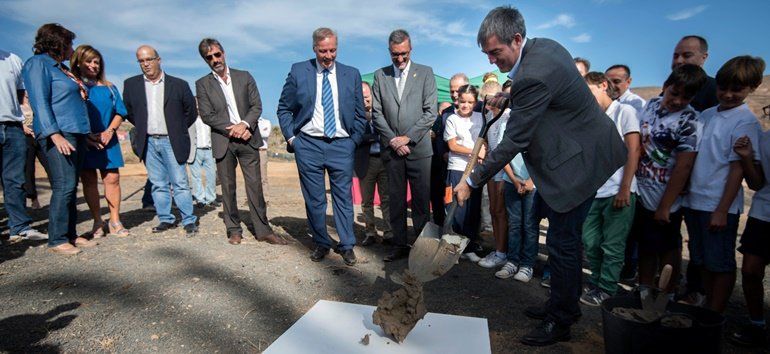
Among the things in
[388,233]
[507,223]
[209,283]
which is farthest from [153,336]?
[507,223]

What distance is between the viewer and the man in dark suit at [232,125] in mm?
4133

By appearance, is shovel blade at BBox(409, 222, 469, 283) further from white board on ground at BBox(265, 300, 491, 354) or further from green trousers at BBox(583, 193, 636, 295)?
green trousers at BBox(583, 193, 636, 295)

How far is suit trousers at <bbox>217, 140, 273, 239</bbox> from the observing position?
425cm

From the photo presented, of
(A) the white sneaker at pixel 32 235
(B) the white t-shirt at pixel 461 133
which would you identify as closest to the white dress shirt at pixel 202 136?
(A) the white sneaker at pixel 32 235

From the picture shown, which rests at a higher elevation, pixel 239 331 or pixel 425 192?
pixel 425 192

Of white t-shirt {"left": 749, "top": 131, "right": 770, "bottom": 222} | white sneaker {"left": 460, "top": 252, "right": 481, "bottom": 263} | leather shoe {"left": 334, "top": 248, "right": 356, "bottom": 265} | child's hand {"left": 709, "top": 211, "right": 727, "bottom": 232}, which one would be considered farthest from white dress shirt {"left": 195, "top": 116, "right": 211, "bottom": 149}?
white t-shirt {"left": 749, "top": 131, "right": 770, "bottom": 222}

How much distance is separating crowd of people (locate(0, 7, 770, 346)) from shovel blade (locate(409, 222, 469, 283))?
0.91ft

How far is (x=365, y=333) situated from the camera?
227 centimetres

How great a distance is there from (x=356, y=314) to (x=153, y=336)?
1.22 metres

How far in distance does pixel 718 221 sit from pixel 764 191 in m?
0.30

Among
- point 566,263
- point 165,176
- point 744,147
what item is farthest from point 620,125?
point 165,176

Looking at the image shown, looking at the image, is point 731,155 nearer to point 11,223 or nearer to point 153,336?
point 153,336

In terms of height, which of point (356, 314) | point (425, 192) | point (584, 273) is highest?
point (425, 192)

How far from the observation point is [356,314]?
2494 mm
